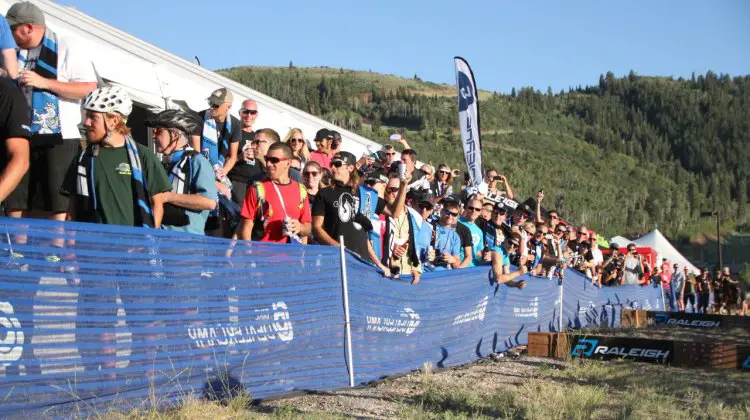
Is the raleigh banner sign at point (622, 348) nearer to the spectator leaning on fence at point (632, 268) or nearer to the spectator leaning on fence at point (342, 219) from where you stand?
the spectator leaning on fence at point (342, 219)

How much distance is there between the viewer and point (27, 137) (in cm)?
548

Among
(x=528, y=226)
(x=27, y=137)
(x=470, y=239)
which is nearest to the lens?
(x=27, y=137)

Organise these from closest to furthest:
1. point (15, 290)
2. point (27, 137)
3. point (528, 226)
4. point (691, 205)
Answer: point (15, 290), point (27, 137), point (528, 226), point (691, 205)

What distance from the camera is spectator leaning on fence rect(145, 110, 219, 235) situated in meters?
6.58

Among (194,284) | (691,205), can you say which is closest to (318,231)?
(194,284)

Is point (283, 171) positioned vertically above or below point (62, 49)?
below

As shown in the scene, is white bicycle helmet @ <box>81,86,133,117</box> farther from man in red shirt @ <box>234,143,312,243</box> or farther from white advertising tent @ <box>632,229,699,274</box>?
white advertising tent @ <box>632,229,699,274</box>

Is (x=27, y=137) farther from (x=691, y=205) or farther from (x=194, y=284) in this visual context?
(x=691, y=205)

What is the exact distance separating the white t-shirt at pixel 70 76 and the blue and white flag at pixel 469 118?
9509mm

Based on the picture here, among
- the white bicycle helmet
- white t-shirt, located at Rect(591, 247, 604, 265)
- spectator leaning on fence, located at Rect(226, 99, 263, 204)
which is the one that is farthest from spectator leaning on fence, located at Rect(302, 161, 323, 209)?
white t-shirt, located at Rect(591, 247, 604, 265)

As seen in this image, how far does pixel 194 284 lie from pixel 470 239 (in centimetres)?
565

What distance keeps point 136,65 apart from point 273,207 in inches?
184

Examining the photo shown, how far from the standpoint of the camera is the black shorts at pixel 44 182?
A: 5.96 meters

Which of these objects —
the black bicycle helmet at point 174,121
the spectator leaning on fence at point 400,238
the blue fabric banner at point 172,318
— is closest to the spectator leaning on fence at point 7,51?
the black bicycle helmet at point 174,121
